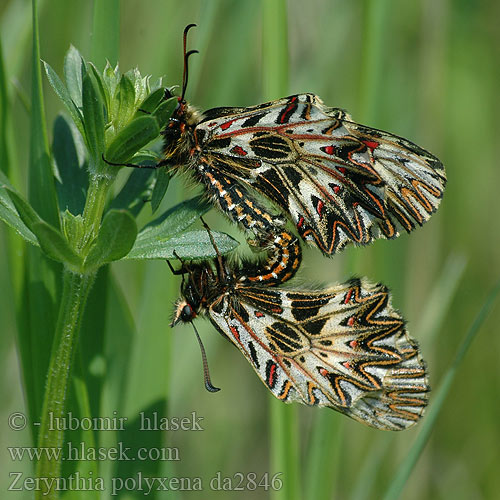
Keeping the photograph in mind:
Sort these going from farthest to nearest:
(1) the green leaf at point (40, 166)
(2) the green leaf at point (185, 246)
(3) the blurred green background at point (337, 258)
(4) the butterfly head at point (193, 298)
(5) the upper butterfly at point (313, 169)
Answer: (3) the blurred green background at point (337, 258) < (4) the butterfly head at point (193, 298) < (5) the upper butterfly at point (313, 169) < (1) the green leaf at point (40, 166) < (2) the green leaf at point (185, 246)

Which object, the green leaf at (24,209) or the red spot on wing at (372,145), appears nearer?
the green leaf at (24,209)

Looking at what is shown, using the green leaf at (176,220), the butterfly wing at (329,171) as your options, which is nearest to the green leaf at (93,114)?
the green leaf at (176,220)

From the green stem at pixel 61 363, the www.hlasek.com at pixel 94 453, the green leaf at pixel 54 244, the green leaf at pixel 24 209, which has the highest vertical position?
the green leaf at pixel 24 209

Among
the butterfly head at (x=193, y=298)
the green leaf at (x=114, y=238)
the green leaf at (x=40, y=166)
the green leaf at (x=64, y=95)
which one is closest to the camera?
the green leaf at (x=114, y=238)

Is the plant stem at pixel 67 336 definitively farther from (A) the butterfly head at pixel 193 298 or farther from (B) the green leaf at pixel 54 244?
(A) the butterfly head at pixel 193 298

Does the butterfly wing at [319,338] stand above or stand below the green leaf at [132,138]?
below

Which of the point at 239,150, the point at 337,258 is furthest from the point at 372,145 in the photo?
the point at 337,258

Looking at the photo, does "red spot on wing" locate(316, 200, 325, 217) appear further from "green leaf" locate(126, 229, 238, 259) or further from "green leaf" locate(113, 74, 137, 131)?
"green leaf" locate(113, 74, 137, 131)
